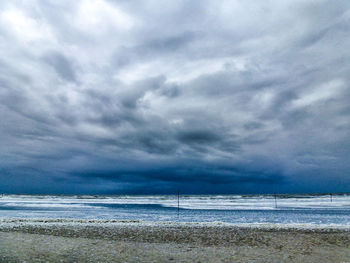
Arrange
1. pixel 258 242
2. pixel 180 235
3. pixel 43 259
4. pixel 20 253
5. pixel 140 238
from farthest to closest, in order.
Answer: pixel 180 235 < pixel 140 238 < pixel 258 242 < pixel 20 253 < pixel 43 259

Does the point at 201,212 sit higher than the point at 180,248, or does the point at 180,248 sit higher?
the point at 180,248

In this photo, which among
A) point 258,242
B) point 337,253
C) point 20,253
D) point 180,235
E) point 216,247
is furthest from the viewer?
point 180,235

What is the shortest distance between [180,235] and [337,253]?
987 cm

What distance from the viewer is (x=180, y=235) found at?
842 inches

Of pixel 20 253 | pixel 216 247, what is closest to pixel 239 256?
pixel 216 247

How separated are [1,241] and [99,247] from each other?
229 inches

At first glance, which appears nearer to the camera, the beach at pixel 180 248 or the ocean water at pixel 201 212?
the beach at pixel 180 248

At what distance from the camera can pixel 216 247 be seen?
16.8 m

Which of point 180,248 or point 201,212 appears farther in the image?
point 201,212

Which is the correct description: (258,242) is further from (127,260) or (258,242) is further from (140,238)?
(127,260)

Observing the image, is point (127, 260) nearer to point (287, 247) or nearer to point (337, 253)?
point (287, 247)

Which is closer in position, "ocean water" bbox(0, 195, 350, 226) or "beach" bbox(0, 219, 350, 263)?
"beach" bbox(0, 219, 350, 263)

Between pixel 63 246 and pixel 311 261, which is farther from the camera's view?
pixel 63 246

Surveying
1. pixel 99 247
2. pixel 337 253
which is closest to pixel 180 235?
pixel 99 247
